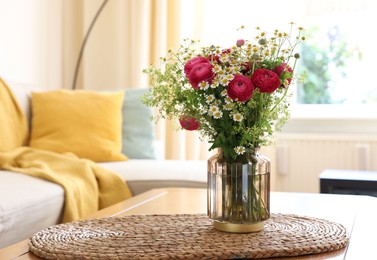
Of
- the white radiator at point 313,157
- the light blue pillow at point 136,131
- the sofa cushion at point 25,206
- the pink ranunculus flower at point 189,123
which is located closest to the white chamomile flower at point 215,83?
the pink ranunculus flower at point 189,123

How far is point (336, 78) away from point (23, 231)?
8.52 ft

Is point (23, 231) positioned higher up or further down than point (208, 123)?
further down

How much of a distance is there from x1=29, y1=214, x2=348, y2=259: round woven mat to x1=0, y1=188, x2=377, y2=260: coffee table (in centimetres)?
4

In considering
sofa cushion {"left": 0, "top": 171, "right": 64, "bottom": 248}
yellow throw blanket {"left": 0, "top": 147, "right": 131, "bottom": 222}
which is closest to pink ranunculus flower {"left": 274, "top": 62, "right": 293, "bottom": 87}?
sofa cushion {"left": 0, "top": 171, "right": 64, "bottom": 248}

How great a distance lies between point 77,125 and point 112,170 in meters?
0.46

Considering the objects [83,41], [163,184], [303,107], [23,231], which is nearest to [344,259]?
[23,231]

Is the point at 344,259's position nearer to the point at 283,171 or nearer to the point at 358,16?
the point at 283,171

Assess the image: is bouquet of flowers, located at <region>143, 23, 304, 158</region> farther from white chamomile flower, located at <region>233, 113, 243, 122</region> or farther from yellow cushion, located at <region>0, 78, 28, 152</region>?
yellow cushion, located at <region>0, 78, 28, 152</region>

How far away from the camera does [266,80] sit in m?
1.33

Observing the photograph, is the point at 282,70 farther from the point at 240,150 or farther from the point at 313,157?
the point at 313,157

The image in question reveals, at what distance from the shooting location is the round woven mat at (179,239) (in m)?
1.25

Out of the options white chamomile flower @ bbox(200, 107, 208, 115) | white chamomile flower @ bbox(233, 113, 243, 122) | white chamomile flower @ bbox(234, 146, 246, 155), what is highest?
white chamomile flower @ bbox(200, 107, 208, 115)

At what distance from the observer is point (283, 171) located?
386 centimetres

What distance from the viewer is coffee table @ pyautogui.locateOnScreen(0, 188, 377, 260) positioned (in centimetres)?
131
